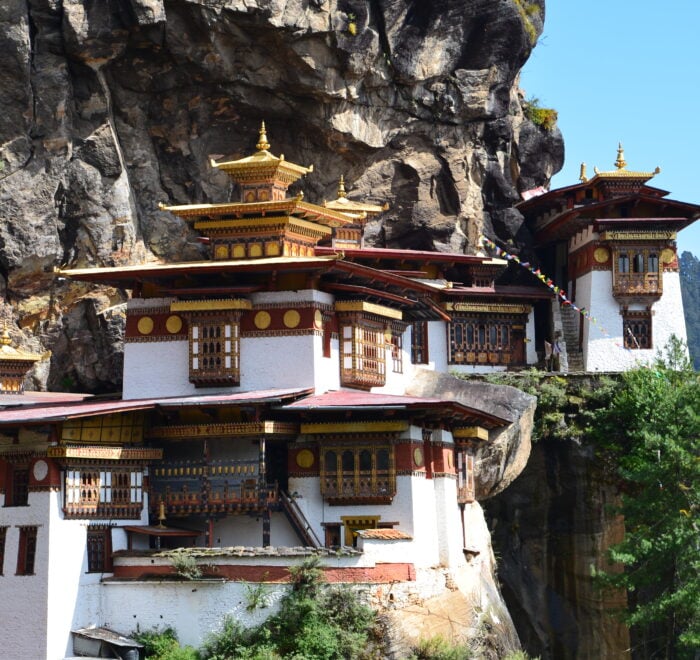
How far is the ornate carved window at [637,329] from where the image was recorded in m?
61.7

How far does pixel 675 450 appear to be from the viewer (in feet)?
155

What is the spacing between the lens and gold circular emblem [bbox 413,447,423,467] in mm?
44438

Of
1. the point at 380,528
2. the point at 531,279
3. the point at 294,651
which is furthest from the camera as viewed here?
the point at 531,279

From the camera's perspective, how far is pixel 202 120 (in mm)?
59094

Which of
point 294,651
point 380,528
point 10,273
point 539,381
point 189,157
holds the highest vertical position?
point 189,157

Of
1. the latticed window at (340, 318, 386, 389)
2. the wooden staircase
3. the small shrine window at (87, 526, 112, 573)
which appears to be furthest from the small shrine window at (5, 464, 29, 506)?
the wooden staircase

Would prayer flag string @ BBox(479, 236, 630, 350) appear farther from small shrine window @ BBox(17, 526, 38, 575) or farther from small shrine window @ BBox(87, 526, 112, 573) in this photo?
small shrine window @ BBox(17, 526, 38, 575)

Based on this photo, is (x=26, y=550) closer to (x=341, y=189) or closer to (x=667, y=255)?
(x=341, y=189)

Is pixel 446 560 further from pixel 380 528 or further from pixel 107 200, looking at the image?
pixel 107 200

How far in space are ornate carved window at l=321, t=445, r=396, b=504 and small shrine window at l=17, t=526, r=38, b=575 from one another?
789cm

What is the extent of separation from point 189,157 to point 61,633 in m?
23.6

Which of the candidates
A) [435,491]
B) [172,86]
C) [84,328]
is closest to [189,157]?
[172,86]

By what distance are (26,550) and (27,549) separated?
0.12 feet

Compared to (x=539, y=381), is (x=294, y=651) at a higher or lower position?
lower
